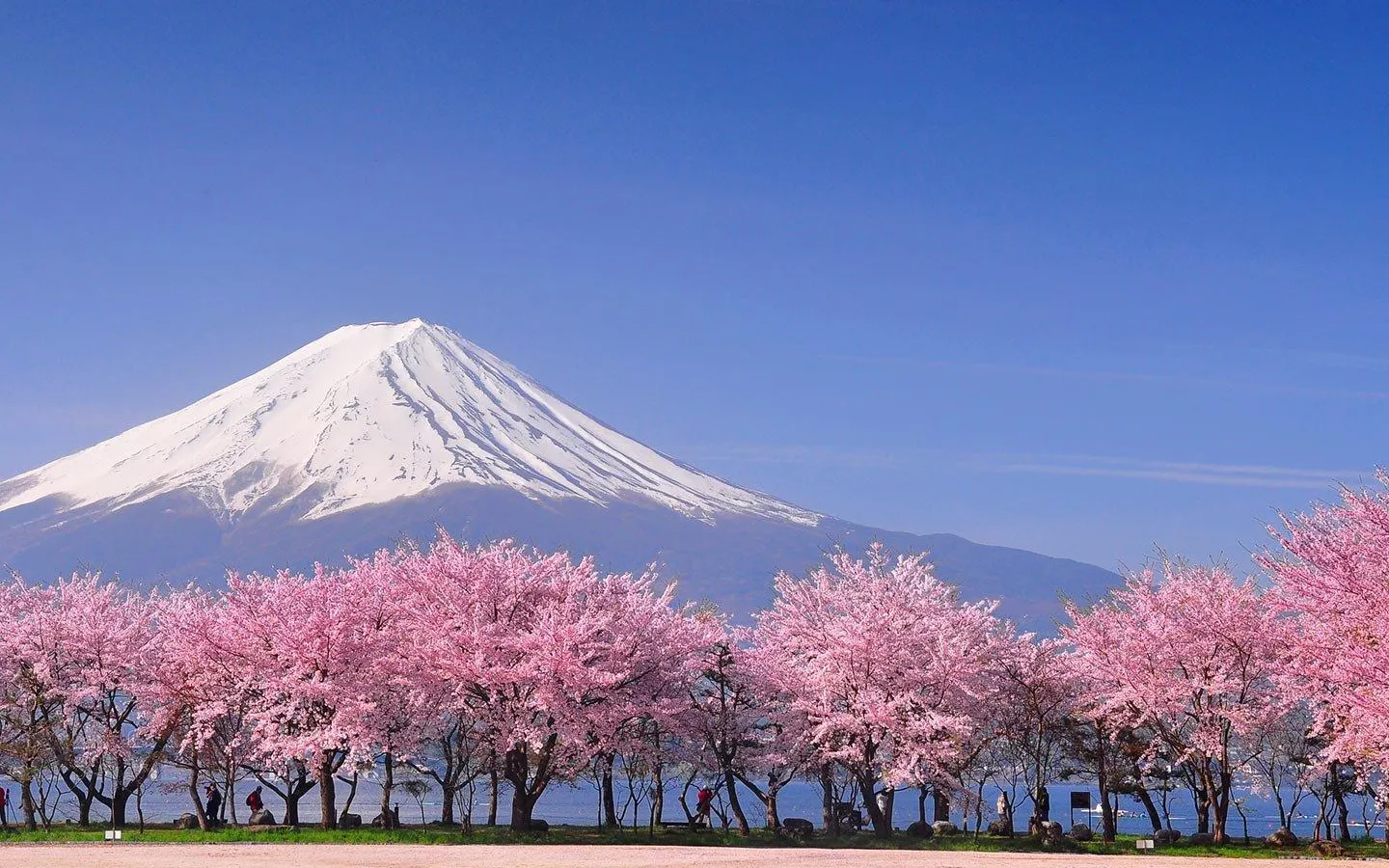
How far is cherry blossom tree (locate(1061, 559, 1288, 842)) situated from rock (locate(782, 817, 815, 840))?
8694 mm

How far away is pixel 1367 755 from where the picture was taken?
32656mm

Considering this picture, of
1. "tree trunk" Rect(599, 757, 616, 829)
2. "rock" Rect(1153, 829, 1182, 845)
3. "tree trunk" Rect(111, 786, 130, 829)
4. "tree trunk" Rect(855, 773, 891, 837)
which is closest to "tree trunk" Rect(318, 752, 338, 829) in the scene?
"tree trunk" Rect(111, 786, 130, 829)

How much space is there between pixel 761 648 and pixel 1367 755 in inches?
735

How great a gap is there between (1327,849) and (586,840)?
1847 centimetres

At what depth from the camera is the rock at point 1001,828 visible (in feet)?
151

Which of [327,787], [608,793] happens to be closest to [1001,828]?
[608,793]

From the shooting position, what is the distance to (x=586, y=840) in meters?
40.0

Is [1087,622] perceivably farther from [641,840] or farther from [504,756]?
[504,756]

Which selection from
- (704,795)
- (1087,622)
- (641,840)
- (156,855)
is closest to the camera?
(156,855)

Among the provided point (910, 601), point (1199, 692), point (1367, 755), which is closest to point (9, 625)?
point (910, 601)

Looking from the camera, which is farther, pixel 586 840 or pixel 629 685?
pixel 629 685

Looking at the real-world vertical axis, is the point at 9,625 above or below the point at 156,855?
above

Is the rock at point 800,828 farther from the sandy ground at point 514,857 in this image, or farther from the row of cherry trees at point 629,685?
the sandy ground at point 514,857

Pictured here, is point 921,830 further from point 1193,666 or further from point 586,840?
point 586,840
